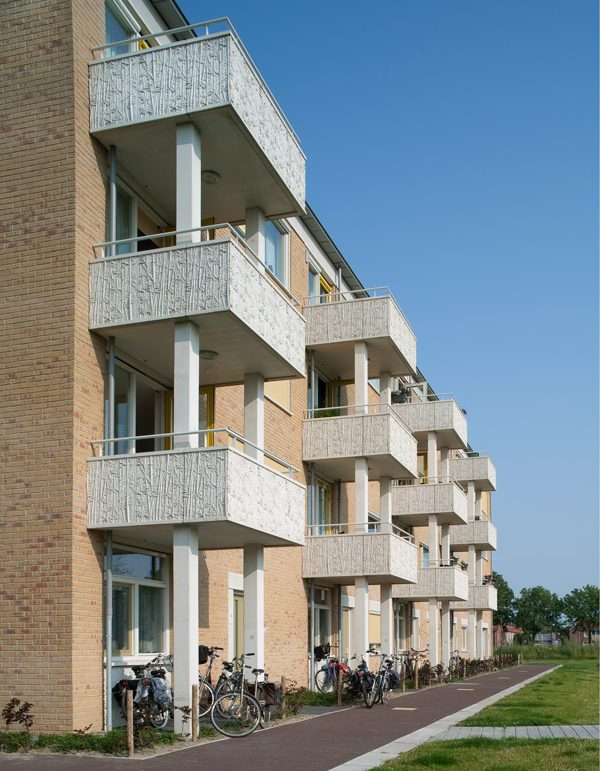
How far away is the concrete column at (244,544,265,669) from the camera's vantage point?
729 inches

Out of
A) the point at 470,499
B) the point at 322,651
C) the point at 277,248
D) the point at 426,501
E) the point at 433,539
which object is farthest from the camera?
the point at 470,499

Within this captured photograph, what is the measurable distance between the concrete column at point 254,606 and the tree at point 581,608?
364ft

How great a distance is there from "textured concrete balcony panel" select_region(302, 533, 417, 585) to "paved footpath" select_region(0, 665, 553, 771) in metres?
5.19

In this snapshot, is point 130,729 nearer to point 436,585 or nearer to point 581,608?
point 436,585

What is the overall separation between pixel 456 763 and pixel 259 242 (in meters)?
10.7

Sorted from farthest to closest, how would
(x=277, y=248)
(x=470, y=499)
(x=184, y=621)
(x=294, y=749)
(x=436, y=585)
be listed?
(x=470, y=499) → (x=436, y=585) → (x=277, y=248) → (x=184, y=621) → (x=294, y=749)

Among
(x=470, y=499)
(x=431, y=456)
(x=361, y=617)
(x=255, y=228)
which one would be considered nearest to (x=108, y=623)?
(x=255, y=228)

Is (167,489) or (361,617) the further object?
(361,617)

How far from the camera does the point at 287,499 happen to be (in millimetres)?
18469

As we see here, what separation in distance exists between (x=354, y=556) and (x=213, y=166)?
1158 cm

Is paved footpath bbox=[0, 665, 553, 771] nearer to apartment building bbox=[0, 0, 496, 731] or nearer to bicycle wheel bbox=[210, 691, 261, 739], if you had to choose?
bicycle wheel bbox=[210, 691, 261, 739]

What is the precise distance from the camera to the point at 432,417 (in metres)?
39.5

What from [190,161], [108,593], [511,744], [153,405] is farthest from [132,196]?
[511,744]

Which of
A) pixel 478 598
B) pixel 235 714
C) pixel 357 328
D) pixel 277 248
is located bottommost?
pixel 478 598
